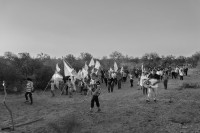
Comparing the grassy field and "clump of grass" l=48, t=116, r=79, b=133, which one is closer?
"clump of grass" l=48, t=116, r=79, b=133

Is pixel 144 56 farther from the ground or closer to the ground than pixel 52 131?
farther from the ground

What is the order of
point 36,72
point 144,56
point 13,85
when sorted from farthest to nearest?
1. point 144,56
2. point 36,72
3. point 13,85

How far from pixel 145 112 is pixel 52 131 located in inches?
187

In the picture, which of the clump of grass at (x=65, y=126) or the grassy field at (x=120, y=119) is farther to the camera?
the grassy field at (x=120, y=119)

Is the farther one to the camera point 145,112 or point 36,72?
point 36,72

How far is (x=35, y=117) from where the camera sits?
11.9 m

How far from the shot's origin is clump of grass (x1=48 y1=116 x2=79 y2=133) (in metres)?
A: 9.19

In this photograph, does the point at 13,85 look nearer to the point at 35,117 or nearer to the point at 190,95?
the point at 35,117

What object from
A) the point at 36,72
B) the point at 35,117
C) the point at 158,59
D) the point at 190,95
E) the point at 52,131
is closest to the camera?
the point at 52,131

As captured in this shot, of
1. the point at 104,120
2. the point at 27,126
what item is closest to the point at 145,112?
the point at 104,120

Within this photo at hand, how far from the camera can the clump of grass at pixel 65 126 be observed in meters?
9.19

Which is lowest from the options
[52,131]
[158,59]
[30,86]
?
[52,131]

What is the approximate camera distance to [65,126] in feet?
31.9

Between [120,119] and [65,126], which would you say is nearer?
[65,126]
